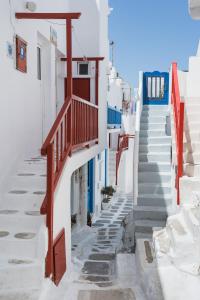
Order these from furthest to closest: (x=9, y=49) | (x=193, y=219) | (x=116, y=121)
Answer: (x=116, y=121) → (x=9, y=49) → (x=193, y=219)

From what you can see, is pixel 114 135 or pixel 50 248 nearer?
pixel 50 248

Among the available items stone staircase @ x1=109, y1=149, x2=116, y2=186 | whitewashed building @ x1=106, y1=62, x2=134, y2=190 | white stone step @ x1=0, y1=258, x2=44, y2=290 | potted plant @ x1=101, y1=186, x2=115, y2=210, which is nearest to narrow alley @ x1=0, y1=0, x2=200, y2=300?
white stone step @ x1=0, y1=258, x2=44, y2=290

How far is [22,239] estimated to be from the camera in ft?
14.5

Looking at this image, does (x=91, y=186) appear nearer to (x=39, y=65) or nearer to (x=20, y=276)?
(x=39, y=65)

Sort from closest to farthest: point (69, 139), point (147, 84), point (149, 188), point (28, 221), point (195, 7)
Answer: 1. point (195, 7)
2. point (28, 221)
3. point (69, 139)
4. point (149, 188)
5. point (147, 84)

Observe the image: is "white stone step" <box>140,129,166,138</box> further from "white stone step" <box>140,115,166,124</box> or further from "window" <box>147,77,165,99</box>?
"window" <box>147,77,165,99</box>

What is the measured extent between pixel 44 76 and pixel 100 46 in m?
3.24

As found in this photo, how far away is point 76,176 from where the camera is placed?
9703 mm

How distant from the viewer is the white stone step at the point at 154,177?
25.5 feet

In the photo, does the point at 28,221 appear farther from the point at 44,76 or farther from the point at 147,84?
the point at 147,84

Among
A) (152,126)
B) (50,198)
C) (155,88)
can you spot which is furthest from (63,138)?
(155,88)

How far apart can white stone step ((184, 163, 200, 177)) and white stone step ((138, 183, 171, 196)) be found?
1703 mm

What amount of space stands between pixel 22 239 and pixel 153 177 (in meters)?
4.07

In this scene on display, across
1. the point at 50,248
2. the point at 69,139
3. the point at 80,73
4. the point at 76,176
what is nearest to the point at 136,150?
the point at 76,176
